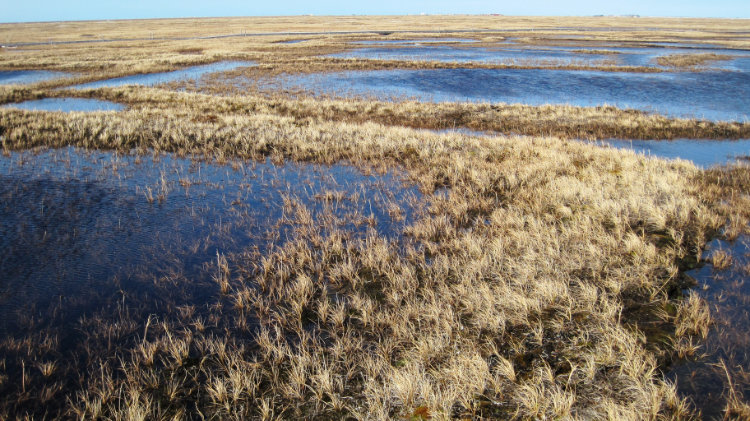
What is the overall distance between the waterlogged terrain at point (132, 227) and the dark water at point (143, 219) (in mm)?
29

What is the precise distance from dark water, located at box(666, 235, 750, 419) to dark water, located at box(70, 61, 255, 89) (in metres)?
36.3

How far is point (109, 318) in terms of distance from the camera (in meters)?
5.68

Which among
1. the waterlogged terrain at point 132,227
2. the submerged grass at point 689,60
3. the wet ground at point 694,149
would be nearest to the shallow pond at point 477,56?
the submerged grass at point 689,60

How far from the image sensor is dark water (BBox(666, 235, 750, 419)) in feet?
13.9

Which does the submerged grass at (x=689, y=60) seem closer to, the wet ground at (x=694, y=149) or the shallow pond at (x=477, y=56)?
the shallow pond at (x=477, y=56)

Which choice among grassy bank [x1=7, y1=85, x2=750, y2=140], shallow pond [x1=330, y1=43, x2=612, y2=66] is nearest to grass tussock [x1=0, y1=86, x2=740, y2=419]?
grassy bank [x1=7, y1=85, x2=750, y2=140]

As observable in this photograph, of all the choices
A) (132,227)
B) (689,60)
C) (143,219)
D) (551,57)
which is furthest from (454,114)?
(689,60)

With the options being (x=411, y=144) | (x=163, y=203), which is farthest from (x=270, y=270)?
(x=411, y=144)

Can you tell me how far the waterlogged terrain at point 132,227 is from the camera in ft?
18.5

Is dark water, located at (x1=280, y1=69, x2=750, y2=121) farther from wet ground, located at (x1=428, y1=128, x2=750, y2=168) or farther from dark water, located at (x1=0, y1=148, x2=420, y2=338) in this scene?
dark water, located at (x1=0, y1=148, x2=420, y2=338)

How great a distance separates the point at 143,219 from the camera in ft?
30.0

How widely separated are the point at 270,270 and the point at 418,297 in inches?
107

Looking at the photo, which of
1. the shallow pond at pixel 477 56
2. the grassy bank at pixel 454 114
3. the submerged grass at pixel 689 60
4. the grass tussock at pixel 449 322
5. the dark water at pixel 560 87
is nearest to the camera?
the grass tussock at pixel 449 322

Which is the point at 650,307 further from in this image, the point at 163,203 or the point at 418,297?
Answer: the point at 163,203
